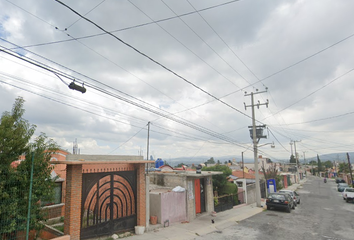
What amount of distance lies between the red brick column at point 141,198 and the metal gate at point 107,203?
213 millimetres

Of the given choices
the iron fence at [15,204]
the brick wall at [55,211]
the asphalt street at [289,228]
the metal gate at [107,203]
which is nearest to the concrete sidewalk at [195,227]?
the asphalt street at [289,228]

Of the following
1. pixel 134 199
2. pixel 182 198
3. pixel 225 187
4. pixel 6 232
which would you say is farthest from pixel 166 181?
pixel 6 232

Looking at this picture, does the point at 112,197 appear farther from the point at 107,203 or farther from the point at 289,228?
the point at 289,228

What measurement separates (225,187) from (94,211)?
1481 centimetres

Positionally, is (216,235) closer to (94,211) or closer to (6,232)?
(94,211)

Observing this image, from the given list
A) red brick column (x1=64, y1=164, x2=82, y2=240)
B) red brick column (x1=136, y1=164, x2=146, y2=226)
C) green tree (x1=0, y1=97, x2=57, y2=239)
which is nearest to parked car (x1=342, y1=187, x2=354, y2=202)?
red brick column (x1=136, y1=164, x2=146, y2=226)

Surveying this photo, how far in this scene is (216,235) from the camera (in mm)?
10945

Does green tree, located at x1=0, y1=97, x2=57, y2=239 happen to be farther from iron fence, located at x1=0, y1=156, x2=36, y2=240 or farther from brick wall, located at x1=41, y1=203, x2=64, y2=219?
brick wall, located at x1=41, y1=203, x2=64, y2=219

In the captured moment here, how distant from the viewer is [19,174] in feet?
22.0

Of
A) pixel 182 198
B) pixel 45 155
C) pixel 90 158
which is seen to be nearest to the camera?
pixel 45 155

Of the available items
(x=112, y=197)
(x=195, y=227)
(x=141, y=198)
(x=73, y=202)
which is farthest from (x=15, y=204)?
(x=195, y=227)

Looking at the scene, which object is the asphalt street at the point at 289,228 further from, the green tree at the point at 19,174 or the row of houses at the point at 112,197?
the green tree at the point at 19,174

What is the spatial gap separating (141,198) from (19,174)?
5830mm

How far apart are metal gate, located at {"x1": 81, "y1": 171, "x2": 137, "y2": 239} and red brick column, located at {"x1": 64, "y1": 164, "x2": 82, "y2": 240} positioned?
0.31m
